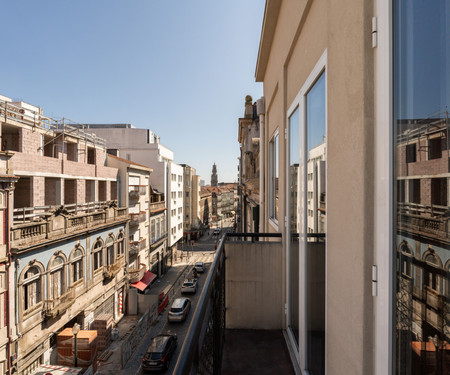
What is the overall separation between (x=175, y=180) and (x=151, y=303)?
18130mm

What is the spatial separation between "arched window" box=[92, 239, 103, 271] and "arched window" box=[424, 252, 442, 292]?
16.6 m

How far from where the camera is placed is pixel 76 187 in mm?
15539

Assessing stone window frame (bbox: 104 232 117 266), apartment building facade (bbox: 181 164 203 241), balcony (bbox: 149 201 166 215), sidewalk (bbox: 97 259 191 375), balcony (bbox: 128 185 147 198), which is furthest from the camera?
apartment building facade (bbox: 181 164 203 241)

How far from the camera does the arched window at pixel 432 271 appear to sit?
1.00 m

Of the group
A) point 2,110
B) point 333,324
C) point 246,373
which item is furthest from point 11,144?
point 333,324

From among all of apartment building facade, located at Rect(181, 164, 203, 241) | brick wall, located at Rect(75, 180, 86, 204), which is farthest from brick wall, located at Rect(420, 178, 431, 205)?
apartment building facade, located at Rect(181, 164, 203, 241)

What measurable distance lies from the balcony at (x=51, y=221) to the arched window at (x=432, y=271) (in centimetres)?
1210

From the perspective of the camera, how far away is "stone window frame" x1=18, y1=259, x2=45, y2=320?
A: 9.97 m

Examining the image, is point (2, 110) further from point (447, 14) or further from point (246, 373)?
point (447, 14)

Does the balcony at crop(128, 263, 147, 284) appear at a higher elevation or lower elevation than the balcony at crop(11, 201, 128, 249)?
lower

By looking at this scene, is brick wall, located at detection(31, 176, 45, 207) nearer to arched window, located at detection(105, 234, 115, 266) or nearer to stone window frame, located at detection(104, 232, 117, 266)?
stone window frame, located at detection(104, 232, 117, 266)

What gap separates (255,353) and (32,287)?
1083 centimetres

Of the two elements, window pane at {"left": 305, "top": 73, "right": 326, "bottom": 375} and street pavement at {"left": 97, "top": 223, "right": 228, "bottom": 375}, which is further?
street pavement at {"left": 97, "top": 223, "right": 228, "bottom": 375}

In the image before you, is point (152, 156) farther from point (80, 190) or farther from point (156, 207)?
point (80, 190)
